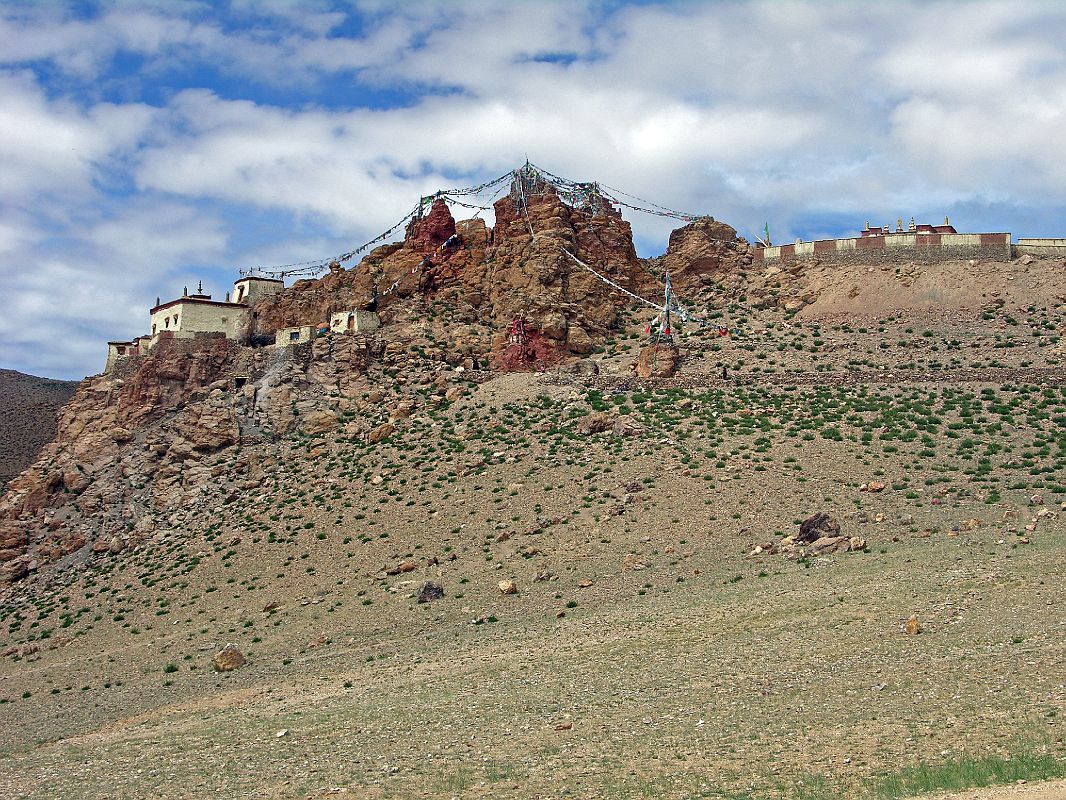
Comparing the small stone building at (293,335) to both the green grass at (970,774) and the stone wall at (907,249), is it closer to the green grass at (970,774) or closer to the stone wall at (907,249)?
the stone wall at (907,249)

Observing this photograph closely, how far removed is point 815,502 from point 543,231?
65.5 feet

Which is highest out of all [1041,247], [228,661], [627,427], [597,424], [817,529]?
[1041,247]

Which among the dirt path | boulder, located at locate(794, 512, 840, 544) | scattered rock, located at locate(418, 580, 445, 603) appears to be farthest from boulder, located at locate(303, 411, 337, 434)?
the dirt path

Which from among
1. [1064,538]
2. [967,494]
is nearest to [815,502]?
[967,494]

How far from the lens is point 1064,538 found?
81.6ft

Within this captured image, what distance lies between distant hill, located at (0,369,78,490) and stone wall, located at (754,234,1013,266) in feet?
125

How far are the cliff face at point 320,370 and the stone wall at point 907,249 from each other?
3.90 meters

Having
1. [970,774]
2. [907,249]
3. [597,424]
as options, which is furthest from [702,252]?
[970,774]

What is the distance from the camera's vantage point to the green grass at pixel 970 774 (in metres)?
13.3

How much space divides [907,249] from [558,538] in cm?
2362

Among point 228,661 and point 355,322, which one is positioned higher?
point 355,322

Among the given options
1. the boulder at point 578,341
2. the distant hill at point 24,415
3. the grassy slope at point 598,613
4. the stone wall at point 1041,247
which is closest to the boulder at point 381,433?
the grassy slope at point 598,613

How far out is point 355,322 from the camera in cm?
4450

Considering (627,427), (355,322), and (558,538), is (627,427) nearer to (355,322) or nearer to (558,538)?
(558,538)
